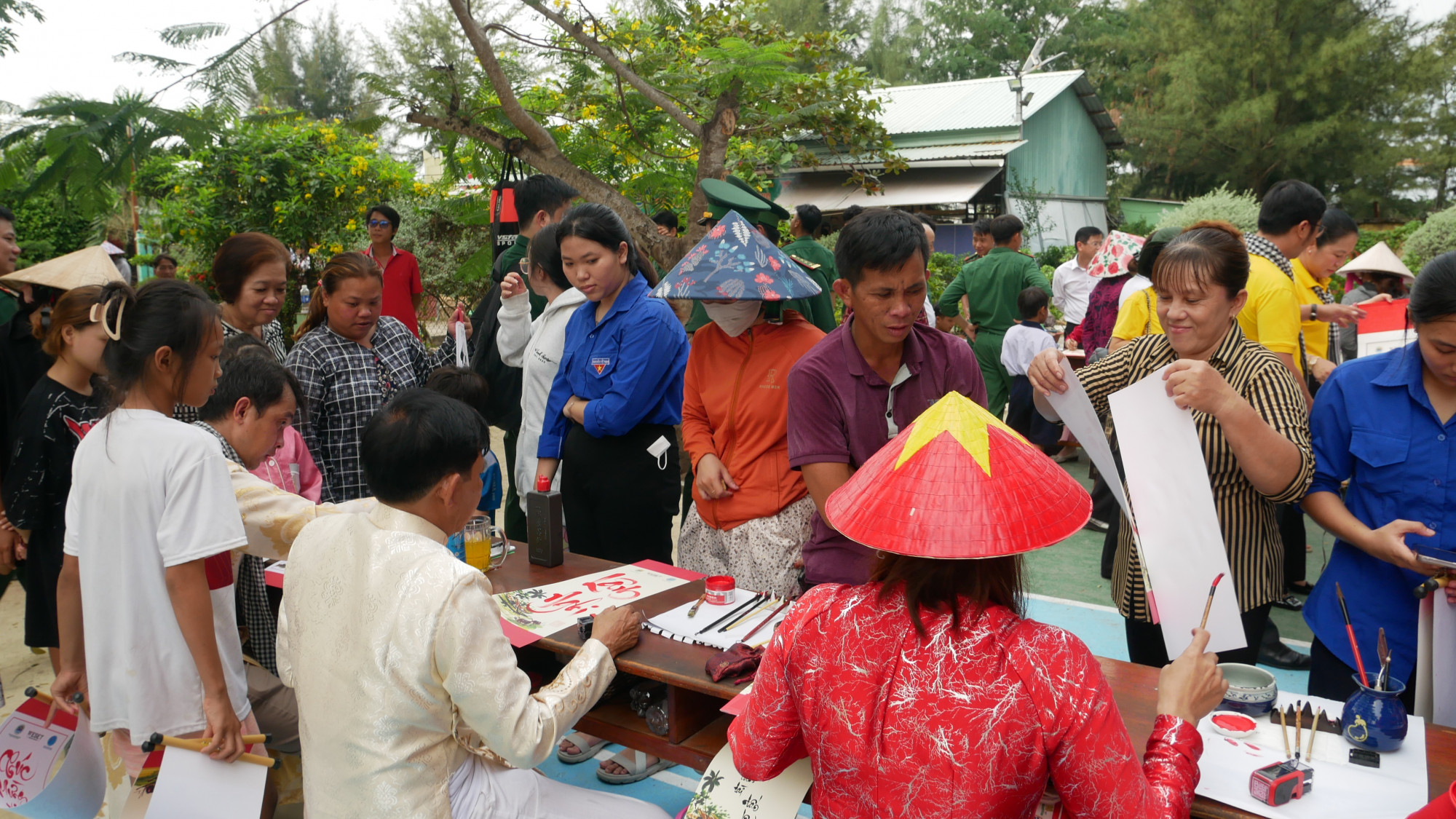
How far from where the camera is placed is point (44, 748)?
6.90 feet

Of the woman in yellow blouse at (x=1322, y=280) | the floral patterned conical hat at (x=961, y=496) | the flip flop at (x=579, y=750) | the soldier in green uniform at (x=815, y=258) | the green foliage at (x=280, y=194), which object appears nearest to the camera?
the floral patterned conical hat at (x=961, y=496)

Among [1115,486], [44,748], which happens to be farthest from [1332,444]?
[44,748]

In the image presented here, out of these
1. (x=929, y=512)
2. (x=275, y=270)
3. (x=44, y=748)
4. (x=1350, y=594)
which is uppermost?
(x=275, y=270)

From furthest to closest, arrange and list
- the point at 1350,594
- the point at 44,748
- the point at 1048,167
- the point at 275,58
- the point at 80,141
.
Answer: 1. the point at 1048,167
2. the point at 275,58
3. the point at 80,141
4. the point at 44,748
5. the point at 1350,594

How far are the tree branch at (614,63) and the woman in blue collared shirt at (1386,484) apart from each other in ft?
13.9

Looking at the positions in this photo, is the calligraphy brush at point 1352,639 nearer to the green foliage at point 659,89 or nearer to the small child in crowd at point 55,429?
the small child in crowd at point 55,429

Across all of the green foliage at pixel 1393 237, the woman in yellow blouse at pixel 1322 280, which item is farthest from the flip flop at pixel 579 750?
the green foliage at pixel 1393 237

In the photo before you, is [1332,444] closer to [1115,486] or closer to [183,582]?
[1115,486]

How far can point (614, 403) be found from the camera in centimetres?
294

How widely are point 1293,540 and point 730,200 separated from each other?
3056mm

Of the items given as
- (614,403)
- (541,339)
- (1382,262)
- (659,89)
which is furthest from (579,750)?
(1382,262)

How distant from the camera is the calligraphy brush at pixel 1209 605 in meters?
1.67

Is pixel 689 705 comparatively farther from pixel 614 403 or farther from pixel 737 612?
pixel 614 403

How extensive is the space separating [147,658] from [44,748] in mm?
491
